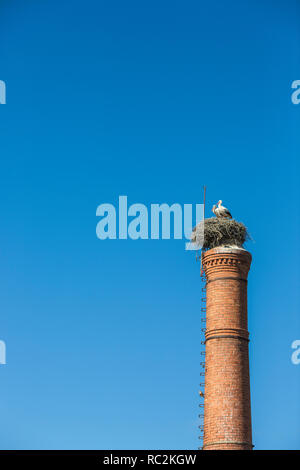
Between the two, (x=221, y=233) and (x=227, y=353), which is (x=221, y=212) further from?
(x=227, y=353)

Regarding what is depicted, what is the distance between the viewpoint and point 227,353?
40.6 meters

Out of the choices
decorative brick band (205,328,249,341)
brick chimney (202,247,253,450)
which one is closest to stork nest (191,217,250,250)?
brick chimney (202,247,253,450)

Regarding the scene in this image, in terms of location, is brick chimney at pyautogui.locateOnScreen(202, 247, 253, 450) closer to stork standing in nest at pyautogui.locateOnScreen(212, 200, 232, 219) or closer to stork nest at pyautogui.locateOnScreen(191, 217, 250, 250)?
stork nest at pyautogui.locateOnScreen(191, 217, 250, 250)

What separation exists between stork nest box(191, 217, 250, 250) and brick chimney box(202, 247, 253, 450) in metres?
0.77

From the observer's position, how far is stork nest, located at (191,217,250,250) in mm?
43531

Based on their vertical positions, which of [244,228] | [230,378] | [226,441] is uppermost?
[244,228]

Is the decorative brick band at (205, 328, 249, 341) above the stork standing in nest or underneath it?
underneath

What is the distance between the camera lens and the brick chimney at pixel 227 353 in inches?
1553

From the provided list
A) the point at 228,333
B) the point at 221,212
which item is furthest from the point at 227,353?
the point at 221,212
